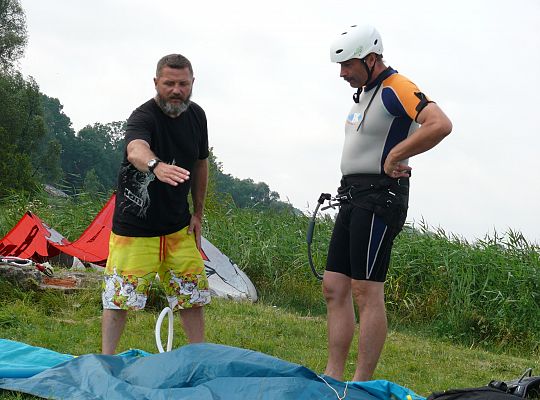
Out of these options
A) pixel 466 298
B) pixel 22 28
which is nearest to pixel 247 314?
pixel 466 298

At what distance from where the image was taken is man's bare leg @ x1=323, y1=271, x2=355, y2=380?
4.08 meters

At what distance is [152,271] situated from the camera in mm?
3982

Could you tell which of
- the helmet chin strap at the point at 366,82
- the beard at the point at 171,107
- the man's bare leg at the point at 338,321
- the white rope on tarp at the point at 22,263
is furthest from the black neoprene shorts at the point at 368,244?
the white rope on tarp at the point at 22,263

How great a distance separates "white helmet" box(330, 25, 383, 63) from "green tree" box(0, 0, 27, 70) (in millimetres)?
32366

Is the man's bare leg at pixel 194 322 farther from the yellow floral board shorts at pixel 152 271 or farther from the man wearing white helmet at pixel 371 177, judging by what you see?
the man wearing white helmet at pixel 371 177

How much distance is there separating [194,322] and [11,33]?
3296cm

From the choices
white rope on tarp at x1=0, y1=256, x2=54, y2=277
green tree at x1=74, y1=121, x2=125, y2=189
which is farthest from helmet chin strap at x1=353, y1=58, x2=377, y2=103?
green tree at x1=74, y1=121, x2=125, y2=189

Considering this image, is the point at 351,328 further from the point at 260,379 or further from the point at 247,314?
the point at 247,314

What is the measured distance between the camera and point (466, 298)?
7.90 m

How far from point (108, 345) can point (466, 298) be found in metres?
4.87

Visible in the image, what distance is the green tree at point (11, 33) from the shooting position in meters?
33.8

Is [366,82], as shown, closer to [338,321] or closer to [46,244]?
[338,321]

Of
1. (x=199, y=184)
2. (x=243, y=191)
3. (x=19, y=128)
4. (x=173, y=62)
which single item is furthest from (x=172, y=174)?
(x=19, y=128)

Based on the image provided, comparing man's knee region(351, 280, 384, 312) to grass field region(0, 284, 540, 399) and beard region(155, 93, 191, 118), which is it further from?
beard region(155, 93, 191, 118)
